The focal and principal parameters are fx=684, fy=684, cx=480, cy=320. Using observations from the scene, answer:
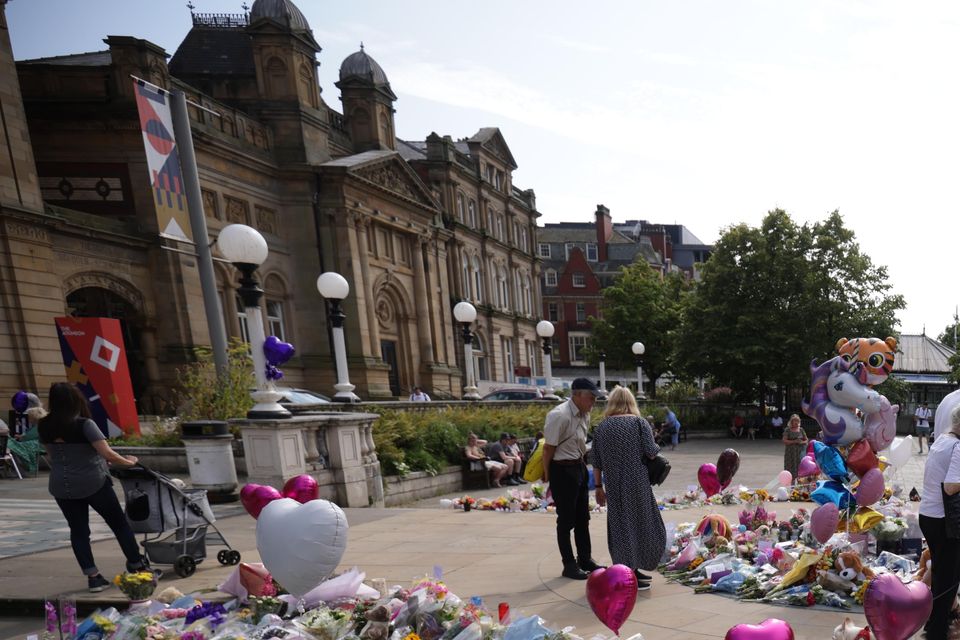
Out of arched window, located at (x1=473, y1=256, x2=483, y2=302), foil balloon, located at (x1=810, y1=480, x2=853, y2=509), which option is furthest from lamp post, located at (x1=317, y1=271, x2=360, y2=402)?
arched window, located at (x1=473, y1=256, x2=483, y2=302)

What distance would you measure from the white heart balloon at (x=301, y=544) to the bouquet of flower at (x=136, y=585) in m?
1.37

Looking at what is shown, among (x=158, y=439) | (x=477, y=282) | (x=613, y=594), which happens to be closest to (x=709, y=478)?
(x=613, y=594)

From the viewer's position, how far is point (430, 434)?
48.2ft

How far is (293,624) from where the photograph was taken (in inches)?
167

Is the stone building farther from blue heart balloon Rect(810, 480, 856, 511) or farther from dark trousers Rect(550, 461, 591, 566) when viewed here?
blue heart balloon Rect(810, 480, 856, 511)

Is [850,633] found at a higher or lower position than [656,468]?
lower

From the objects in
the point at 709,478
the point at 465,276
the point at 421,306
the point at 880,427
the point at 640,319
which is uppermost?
the point at 880,427

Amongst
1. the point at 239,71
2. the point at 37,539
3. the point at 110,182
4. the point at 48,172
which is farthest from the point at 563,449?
the point at 239,71

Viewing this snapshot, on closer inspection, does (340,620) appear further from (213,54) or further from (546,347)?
(213,54)

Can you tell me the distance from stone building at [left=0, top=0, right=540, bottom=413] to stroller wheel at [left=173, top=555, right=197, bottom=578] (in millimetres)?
13155

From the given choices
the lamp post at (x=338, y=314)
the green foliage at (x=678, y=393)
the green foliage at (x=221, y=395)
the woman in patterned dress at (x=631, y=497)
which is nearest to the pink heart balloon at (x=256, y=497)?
the woman in patterned dress at (x=631, y=497)

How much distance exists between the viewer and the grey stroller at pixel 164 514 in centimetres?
589

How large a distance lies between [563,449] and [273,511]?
8.00 ft

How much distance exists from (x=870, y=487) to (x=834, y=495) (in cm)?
34
